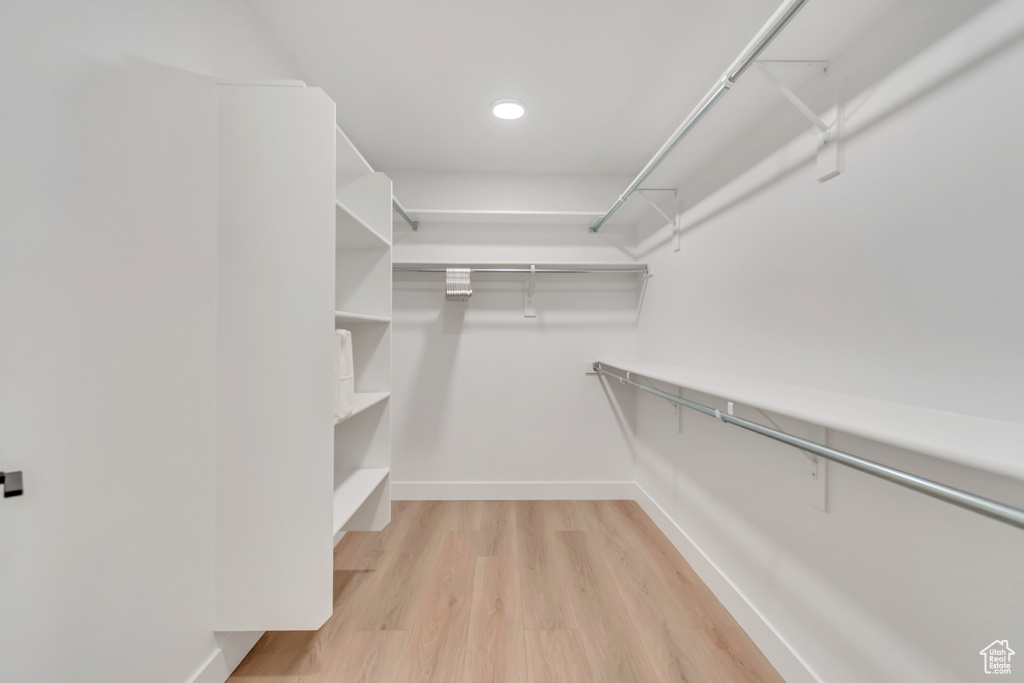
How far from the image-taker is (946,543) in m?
0.89

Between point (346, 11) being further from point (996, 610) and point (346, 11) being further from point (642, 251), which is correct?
point (996, 610)

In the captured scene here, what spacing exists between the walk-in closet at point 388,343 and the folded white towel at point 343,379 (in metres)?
0.02

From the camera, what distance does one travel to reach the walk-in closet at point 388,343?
0.84 meters

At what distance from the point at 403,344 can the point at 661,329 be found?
1.78 meters

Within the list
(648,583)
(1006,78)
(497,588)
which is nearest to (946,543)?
(1006,78)

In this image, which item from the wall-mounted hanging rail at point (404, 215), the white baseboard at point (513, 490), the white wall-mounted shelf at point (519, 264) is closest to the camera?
the wall-mounted hanging rail at point (404, 215)

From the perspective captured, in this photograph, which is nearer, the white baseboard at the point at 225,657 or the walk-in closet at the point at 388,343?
the walk-in closet at the point at 388,343

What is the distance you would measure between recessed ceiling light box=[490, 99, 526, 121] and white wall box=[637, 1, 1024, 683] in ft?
3.70

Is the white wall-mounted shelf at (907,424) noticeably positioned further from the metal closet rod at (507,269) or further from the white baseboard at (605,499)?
the metal closet rod at (507,269)

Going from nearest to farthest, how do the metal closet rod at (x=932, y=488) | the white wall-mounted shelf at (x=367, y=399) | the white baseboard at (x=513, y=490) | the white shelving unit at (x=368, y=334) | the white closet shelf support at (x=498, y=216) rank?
the metal closet rod at (x=932, y=488), the white wall-mounted shelf at (x=367, y=399), the white shelving unit at (x=368, y=334), the white closet shelf support at (x=498, y=216), the white baseboard at (x=513, y=490)

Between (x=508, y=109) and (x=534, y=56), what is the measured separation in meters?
0.38

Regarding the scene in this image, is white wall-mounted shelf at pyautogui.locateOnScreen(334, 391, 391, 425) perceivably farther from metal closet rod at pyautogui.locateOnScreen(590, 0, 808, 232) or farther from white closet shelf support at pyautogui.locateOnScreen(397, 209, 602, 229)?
metal closet rod at pyautogui.locateOnScreen(590, 0, 808, 232)

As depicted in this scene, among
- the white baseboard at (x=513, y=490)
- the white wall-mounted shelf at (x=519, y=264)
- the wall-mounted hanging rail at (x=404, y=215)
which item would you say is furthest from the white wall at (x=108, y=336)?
the white baseboard at (x=513, y=490)

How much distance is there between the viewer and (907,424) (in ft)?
2.63
